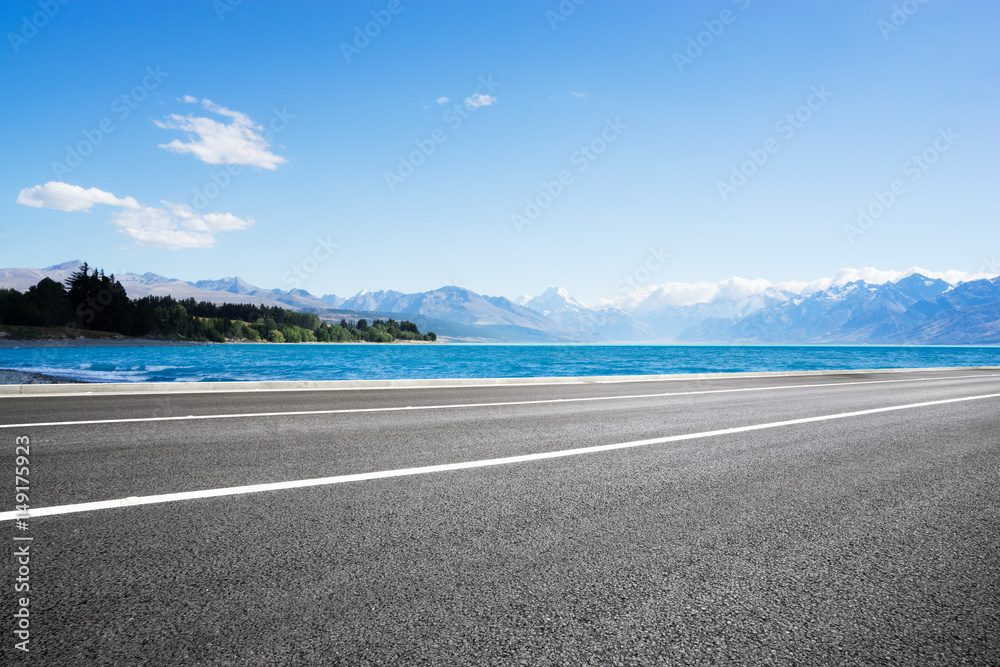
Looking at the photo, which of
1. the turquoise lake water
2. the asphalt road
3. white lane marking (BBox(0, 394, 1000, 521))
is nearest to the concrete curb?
the asphalt road

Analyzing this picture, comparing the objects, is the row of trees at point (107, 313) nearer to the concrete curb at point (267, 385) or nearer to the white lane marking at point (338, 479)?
the concrete curb at point (267, 385)

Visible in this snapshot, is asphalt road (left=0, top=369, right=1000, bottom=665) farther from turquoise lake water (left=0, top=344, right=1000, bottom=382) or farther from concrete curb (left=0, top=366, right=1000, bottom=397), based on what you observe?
turquoise lake water (left=0, top=344, right=1000, bottom=382)

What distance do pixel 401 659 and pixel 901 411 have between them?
12706mm

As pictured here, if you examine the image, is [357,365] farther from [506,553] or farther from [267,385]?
[506,553]

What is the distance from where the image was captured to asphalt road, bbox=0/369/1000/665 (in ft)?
7.73

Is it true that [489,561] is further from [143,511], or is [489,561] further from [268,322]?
[268,322]

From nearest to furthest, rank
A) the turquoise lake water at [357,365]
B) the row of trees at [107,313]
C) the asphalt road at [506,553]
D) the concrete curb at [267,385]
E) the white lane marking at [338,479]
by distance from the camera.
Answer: the asphalt road at [506,553] < the white lane marking at [338,479] < the concrete curb at [267,385] < the turquoise lake water at [357,365] < the row of trees at [107,313]

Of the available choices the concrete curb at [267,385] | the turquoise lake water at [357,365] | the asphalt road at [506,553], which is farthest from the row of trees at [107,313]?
the asphalt road at [506,553]

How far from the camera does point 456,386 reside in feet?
52.7

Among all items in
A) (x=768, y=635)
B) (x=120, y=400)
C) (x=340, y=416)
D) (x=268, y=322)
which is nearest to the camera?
(x=768, y=635)

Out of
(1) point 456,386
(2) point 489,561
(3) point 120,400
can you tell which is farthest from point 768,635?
(1) point 456,386

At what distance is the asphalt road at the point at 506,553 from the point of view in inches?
92.8

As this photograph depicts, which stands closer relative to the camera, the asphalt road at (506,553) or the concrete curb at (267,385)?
the asphalt road at (506,553)

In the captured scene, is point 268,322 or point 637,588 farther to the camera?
point 268,322
